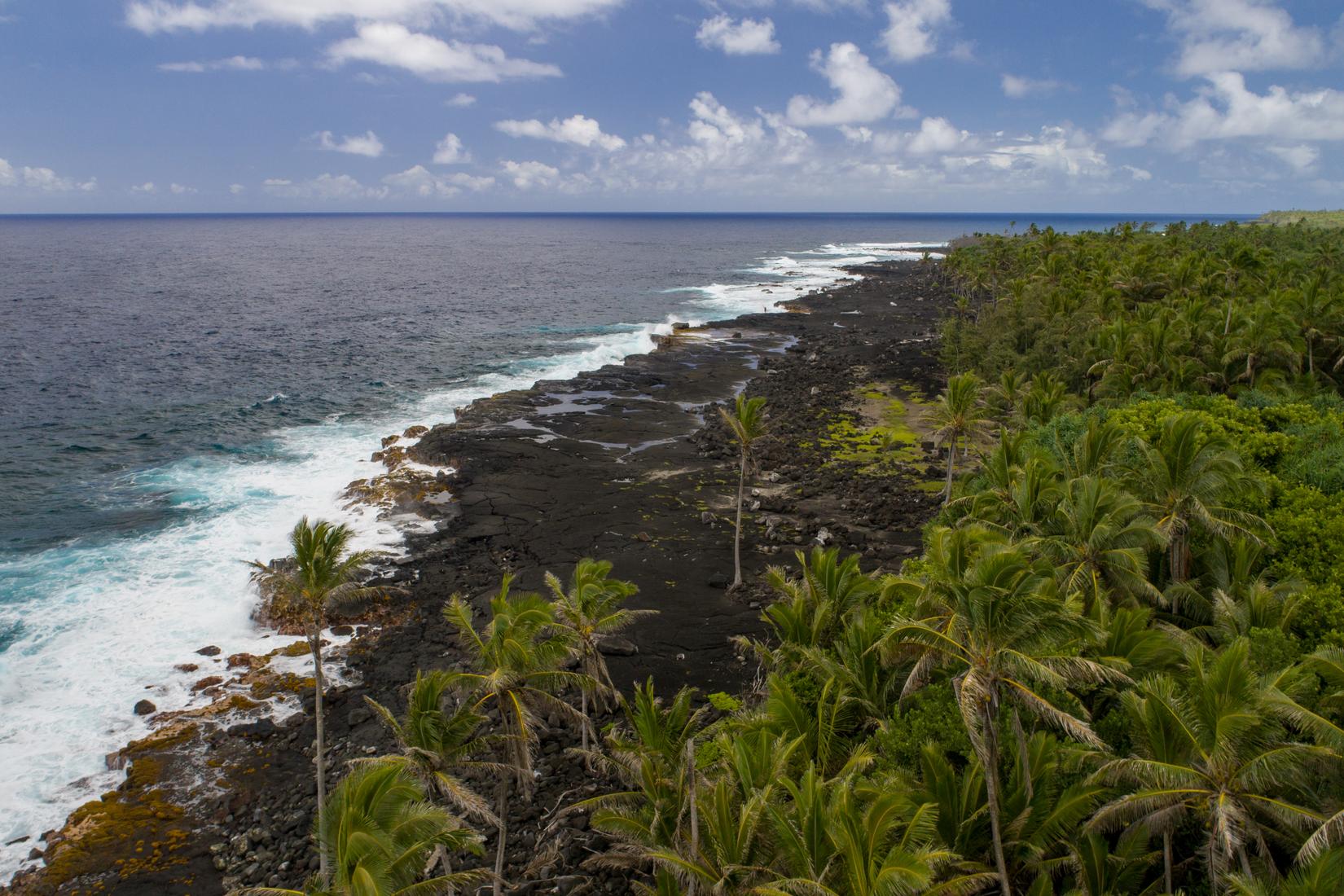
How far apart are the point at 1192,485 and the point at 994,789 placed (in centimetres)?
1412

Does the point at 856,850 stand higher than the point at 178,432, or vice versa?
the point at 856,850

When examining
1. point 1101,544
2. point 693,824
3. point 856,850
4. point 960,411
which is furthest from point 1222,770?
point 960,411

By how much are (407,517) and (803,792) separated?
34270 mm

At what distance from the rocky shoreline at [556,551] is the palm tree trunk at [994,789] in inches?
411

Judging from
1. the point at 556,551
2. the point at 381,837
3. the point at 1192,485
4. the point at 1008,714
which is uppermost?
the point at 1192,485

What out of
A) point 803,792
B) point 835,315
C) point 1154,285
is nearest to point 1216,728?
point 803,792

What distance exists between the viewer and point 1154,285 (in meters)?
61.5

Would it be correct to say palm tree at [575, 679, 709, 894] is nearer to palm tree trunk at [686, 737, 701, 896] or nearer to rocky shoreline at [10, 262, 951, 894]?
palm tree trunk at [686, 737, 701, 896]

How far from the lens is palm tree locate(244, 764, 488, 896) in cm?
1179

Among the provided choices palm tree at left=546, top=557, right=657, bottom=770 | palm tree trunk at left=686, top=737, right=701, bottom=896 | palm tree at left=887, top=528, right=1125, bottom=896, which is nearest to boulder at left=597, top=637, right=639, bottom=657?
palm tree at left=546, top=557, right=657, bottom=770

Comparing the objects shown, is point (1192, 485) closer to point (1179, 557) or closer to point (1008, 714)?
point (1179, 557)

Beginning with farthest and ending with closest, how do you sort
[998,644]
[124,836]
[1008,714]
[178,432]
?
1. [178,432]
2. [124,836]
3. [1008,714]
4. [998,644]

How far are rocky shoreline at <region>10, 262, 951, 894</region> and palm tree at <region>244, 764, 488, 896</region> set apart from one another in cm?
765

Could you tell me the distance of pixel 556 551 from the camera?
3941 cm
